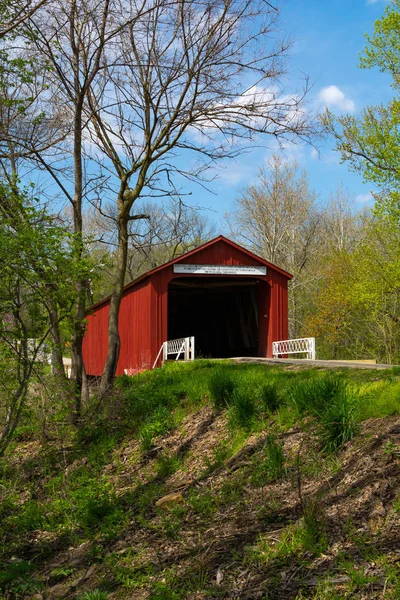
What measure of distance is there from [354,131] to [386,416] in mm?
18876

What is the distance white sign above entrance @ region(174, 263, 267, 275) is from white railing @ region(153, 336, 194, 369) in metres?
2.40

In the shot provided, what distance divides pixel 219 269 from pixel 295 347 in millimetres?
3401

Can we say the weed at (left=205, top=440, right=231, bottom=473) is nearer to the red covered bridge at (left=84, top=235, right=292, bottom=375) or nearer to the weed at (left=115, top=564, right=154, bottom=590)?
the weed at (left=115, top=564, right=154, bottom=590)

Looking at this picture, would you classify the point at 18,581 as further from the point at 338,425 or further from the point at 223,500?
the point at 338,425

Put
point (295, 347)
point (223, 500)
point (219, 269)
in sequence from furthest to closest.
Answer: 1. point (219, 269)
2. point (295, 347)
3. point (223, 500)

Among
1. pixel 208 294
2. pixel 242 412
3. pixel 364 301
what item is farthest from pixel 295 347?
pixel 242 412

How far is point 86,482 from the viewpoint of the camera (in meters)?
8.27

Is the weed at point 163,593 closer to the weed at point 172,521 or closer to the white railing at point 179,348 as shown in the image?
the weed at point 172,521

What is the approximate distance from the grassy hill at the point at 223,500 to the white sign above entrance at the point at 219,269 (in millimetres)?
9911

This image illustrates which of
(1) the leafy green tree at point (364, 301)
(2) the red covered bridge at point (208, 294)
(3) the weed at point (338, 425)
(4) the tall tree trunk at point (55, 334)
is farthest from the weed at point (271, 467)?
(1) the leafy green tree at point (364, 301)

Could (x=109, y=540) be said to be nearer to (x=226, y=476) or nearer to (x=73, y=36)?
(x=226, y=476)

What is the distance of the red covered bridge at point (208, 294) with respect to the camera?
63.4 feet

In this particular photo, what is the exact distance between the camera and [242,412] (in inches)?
294

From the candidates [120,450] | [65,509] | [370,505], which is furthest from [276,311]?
[370,505]
